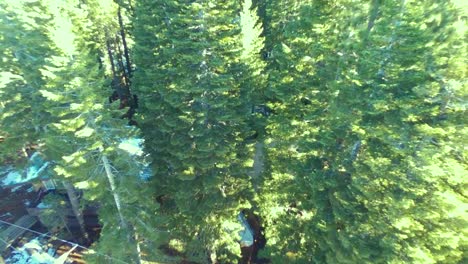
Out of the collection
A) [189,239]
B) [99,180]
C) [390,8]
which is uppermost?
[390,8]

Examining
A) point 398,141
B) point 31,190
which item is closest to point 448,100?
point 398,141

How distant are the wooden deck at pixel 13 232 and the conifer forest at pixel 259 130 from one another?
11.1 inches

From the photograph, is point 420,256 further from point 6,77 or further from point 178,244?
point 6,77

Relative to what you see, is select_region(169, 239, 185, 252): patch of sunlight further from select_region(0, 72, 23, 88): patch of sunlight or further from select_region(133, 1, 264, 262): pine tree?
select_region(0, 72, 23, 88): patch of sunlight

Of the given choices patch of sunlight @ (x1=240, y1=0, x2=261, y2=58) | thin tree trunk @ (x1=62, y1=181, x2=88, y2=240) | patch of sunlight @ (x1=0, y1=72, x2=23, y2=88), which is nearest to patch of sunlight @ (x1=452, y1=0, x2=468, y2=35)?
patch of sunlight @ (x1=240, y1=0, x2=261, y2=58)

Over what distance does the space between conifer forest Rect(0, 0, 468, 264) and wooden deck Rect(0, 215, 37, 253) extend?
28 cm

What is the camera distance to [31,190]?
89.7 ft

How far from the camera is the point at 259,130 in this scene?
63.3 ft

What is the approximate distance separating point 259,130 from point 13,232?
793 inches

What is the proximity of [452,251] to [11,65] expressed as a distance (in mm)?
24677

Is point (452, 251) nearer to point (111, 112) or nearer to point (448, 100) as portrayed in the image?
point (448, 100)

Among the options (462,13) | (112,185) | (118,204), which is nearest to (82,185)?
(112,185)

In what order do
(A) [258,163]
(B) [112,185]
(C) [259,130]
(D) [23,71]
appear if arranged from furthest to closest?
(A) [258,163]
(C) [259,130]
(D) [23,71]
(B) [112,185]

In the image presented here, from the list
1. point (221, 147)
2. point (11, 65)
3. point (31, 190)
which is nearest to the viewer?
point (221, 147)
